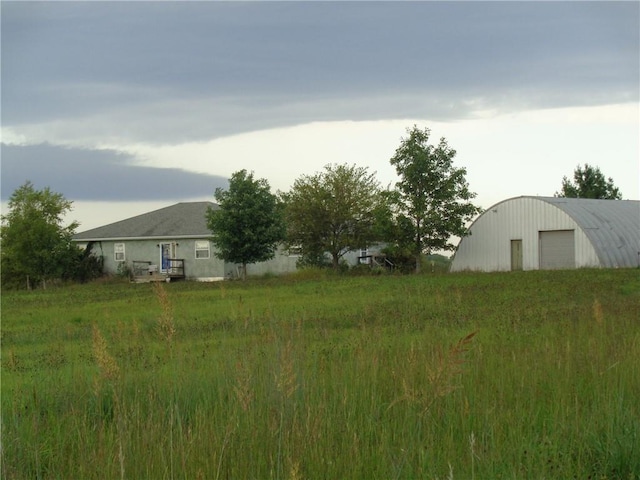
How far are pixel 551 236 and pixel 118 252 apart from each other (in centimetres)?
2675

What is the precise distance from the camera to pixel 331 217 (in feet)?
167

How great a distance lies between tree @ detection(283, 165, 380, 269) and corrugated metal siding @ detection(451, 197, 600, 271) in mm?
8610

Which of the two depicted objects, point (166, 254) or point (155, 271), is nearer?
point (155, 271)

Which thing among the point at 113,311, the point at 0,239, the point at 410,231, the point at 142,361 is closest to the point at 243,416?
the point at 142,361

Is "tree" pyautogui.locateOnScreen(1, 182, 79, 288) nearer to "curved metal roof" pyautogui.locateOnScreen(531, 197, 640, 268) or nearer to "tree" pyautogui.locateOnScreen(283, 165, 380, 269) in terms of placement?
"tree" pyautogui.locateOnScreen(283, 165, 380, 269)

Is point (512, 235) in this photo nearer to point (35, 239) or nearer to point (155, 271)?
point (155, 271)

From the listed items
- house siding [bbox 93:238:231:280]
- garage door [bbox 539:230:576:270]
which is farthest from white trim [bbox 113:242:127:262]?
garage door [bbox 539:230:576:270]

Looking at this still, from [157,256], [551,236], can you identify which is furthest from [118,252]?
[551,236]

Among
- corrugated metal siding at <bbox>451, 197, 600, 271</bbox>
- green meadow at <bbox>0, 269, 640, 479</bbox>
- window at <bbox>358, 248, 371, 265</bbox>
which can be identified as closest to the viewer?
green meadow at <bbox>0, 269, 640, 479</bbox>

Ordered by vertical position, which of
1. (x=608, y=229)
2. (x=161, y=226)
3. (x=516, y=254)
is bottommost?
(x=516, y=254)

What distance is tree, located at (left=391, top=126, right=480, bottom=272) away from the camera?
4200 cm

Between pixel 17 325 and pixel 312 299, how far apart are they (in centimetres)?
816

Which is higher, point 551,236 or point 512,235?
point 512,235

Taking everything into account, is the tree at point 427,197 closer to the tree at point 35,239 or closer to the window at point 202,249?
the window at point 202,249
